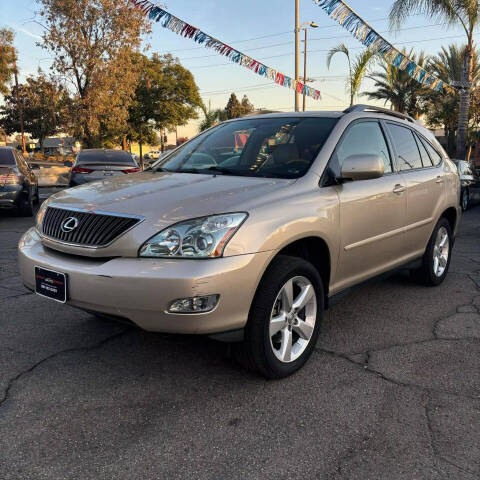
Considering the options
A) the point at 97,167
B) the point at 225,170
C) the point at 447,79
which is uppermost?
the point at 447,79

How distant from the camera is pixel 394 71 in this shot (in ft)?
82.9

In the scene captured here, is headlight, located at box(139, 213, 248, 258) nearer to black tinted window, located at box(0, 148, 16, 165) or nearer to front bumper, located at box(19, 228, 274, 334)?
front bumper, located at box(19, 228, 274, 334)

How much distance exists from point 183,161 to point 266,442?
2.42m

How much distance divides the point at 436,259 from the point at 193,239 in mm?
3355

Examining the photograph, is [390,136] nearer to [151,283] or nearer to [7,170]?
[151,283]

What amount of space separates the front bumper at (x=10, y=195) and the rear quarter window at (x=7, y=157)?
47 cm

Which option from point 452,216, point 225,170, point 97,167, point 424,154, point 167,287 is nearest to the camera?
point 167,287

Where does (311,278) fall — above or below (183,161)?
below

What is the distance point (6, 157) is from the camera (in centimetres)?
952

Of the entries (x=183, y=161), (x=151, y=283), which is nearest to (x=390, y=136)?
(x=183, y=161)

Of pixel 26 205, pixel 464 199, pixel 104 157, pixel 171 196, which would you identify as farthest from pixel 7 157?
pixel 464 199

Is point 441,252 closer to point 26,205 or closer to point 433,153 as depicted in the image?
point 433,153

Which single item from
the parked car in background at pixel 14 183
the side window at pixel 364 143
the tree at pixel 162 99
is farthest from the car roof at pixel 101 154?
the tree at pixel 162 99

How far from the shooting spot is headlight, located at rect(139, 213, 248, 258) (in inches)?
99.7
